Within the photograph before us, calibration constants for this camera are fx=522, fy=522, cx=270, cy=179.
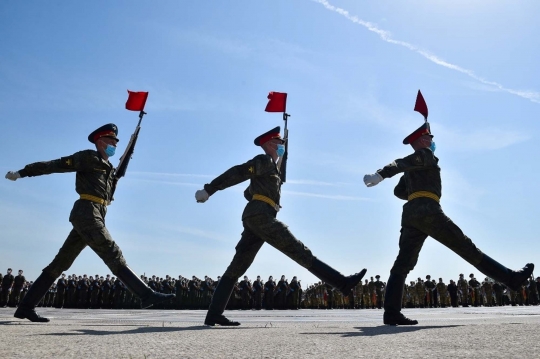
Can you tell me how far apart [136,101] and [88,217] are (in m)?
2.66

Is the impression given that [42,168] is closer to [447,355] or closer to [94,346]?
[94,346]

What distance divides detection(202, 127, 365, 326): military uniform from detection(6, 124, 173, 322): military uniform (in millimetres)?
848

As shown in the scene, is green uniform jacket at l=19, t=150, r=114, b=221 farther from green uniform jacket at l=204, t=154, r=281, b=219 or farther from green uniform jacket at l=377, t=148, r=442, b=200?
green uniform jacket at l=377, t=148, r=442, b=200

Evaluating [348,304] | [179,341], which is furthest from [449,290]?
[179,341]

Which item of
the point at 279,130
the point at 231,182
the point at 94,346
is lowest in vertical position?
the point at 94,346

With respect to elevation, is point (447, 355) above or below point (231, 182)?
below

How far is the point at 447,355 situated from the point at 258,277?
25084mm

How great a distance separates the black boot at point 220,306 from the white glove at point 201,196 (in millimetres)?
946

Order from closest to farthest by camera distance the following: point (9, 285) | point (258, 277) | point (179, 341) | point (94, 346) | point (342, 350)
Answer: point (342, 350)
point (94, 346)
point (179, 341)
point (9, 285)
point (258, 277)

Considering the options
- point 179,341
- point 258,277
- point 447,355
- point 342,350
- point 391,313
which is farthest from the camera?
point 258,277

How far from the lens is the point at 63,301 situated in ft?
93.1

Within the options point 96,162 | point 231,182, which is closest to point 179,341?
point 231,182

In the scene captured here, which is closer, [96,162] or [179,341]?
[179,341]

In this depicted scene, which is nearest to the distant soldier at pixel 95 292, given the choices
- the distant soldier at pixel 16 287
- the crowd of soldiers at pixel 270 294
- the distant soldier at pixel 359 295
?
the crowd of soldiers at pixel 270 294
